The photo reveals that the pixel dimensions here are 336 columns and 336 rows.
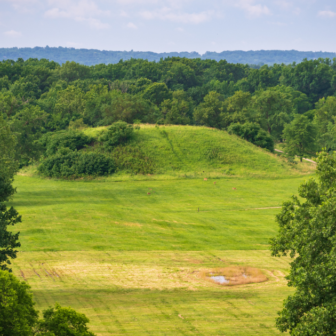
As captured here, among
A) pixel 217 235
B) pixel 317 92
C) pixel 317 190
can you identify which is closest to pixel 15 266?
pixel 217 235

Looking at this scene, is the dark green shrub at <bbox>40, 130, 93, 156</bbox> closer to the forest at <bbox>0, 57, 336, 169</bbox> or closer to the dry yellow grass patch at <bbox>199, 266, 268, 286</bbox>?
the forest at <bbox>0, 57, 336, 169</bbox>

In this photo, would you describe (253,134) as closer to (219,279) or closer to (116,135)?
(116,135)

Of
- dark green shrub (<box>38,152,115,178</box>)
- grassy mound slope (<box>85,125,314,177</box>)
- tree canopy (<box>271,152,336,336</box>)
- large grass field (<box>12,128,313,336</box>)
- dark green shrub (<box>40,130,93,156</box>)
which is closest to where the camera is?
tree canopy (<box>271,152,336,336</box>)

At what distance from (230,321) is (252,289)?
5.08m

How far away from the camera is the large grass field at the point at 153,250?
22.5m

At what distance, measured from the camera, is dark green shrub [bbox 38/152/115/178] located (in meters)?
60.5

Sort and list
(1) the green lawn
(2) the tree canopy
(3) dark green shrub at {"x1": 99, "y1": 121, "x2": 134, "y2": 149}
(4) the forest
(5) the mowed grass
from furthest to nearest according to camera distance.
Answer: (4) the forest, (3) dark green shrub at {"x1": 99, "y1": 121, "x2": 134, "y2": 149}, (5) the mowed grass, (1) the green lawn, (2) the tree canopy

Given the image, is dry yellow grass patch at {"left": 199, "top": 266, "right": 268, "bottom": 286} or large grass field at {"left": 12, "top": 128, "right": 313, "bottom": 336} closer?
large grass field at {"left": 12, "top": 128, "right": 313, "bottom": 336}

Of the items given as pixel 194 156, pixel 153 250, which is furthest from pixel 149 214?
pixel 194 156

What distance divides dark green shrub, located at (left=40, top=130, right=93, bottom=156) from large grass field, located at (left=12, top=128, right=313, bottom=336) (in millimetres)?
8381

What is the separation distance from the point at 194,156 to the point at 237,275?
38781 millimetres

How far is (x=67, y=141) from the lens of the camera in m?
66.4

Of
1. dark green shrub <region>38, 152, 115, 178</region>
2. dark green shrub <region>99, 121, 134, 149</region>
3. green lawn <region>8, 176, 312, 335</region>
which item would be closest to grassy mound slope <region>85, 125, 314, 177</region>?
dark green shrub <region>99, 121, 134, 149</region>

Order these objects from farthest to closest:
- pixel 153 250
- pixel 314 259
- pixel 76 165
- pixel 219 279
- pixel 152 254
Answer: pixel 76 165
pixel 153 250
pixel 152 254
pixel 219 279
pixel 314 259
